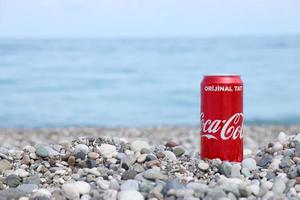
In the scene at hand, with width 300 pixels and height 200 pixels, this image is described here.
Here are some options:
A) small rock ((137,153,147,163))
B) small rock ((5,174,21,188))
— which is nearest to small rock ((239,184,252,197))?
small rock ((137,153,147,163))

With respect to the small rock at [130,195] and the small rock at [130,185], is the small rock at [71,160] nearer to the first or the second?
the small rock at [130,185]

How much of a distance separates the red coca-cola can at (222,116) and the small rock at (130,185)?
732 mm

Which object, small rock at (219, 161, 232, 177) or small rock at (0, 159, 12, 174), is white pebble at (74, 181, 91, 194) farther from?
small rock at (219, 161, 232, 177)

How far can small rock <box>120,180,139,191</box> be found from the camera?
3311 millimetres

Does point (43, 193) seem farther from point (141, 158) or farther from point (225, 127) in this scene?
point (225, 127)

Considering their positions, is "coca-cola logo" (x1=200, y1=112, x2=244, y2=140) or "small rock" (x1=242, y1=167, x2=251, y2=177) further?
"coca-cola logo" (x1=200, y1=112, x2=244, y2=140)

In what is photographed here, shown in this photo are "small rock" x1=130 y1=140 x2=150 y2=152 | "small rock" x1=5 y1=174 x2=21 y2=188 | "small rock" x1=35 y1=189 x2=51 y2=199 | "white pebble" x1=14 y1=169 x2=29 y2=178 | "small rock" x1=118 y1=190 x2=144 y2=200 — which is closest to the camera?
"small rock" x1=118 y1=190 x2=144 y2=200

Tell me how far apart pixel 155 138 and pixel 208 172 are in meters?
6.76

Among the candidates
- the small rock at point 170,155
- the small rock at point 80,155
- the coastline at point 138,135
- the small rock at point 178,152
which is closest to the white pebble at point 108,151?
the small rock at point 80,155

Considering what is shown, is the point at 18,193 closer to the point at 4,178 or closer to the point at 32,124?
the point at 4,178

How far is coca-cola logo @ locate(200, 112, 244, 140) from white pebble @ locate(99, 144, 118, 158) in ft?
1.68

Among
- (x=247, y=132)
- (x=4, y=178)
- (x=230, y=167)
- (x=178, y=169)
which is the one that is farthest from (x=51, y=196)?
(x=247, y=132)

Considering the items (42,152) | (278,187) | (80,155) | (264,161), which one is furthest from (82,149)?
(278,187)

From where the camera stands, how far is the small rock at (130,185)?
10.9 feet
